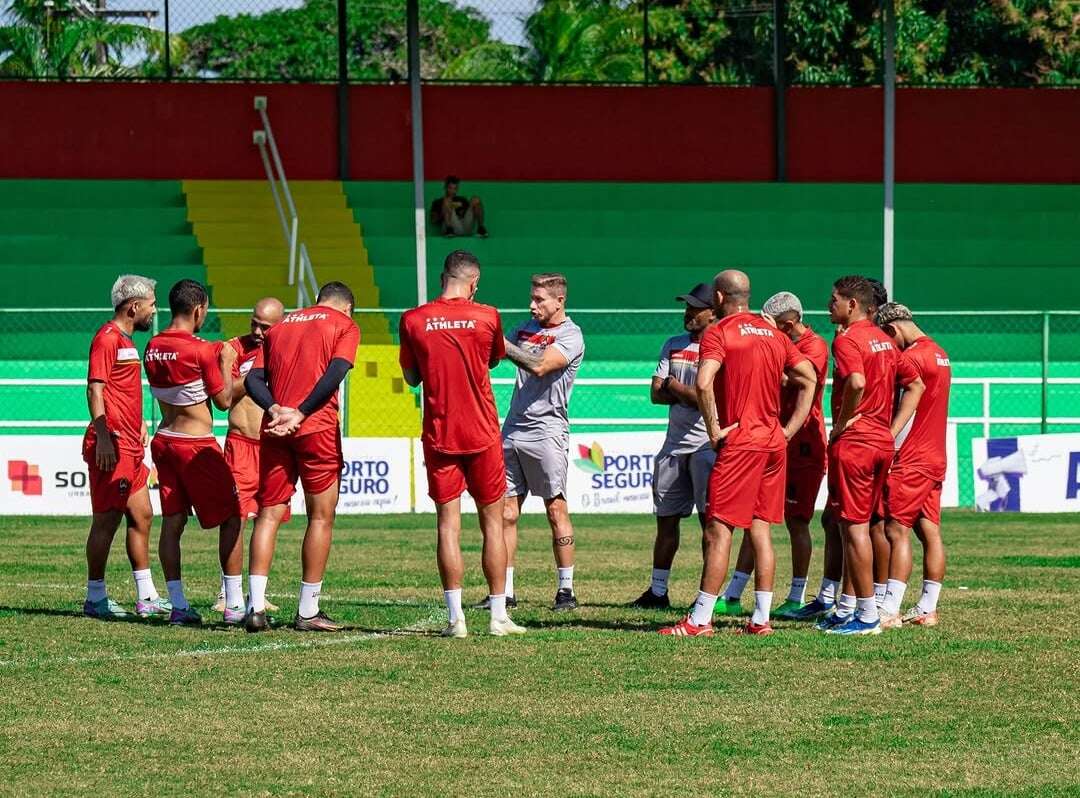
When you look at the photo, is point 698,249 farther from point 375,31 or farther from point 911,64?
point 375,31

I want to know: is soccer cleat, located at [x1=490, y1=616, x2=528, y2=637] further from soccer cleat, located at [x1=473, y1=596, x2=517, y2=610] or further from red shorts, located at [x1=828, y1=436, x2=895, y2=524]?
red shorts, located at [x1=828, y1=436, x2=895, y2=524]

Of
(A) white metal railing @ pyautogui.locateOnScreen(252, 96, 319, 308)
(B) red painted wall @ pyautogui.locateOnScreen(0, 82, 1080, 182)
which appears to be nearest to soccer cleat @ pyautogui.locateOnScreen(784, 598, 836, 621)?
(A) white metal railing @ pyautogui.locateOnScreen(252, 96, 319, 308)

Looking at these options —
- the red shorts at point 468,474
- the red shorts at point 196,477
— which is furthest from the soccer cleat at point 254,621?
the red shorts at point 468,474

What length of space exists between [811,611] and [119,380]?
4484 mm

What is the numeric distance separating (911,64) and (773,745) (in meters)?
36.4

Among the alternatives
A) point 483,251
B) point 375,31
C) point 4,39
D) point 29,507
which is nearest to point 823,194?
point 483,251

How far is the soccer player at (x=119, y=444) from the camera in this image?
10.6m

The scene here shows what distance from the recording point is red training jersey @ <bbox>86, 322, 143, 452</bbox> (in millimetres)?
10641

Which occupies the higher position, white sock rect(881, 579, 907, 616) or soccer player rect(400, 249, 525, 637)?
soccer player rect(400, 249, 525, 637)

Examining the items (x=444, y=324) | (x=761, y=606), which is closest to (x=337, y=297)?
(x=444, y=324)

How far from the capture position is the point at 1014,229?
3011 centimetres

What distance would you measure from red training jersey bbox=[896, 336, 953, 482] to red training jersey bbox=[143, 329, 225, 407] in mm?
3989

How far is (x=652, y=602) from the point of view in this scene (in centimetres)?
1179

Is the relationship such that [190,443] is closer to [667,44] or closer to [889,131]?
[889,131]
